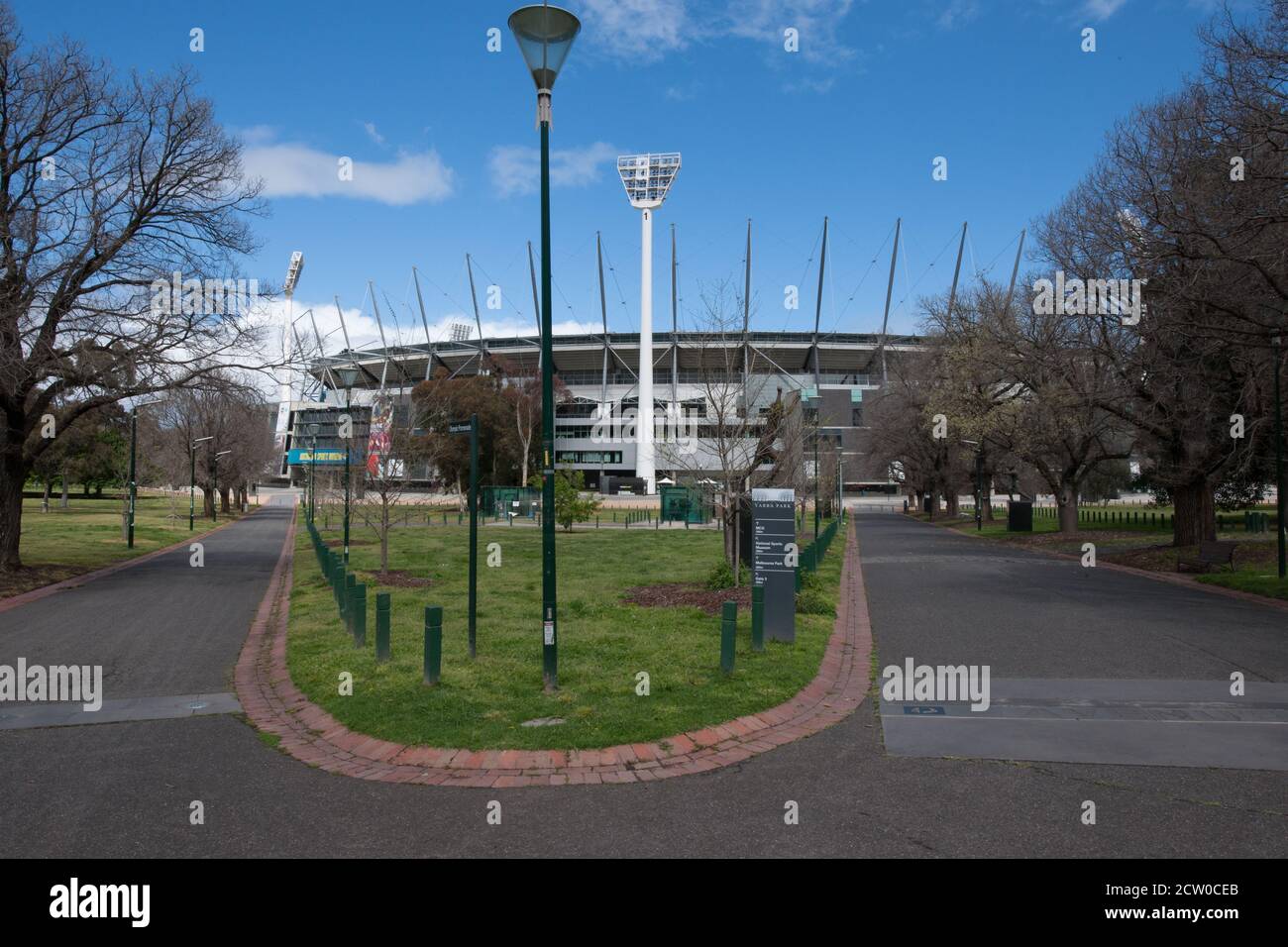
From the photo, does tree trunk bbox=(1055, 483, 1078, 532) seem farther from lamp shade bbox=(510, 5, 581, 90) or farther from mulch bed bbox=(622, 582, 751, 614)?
lamp shade bbox=(510, 5, 581, 90)

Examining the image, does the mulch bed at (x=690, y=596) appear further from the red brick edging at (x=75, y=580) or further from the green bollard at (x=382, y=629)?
the red brick edging at (x=75, y=580)

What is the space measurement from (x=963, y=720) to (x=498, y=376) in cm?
7243

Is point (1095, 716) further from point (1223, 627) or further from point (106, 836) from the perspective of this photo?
point (106, 836)

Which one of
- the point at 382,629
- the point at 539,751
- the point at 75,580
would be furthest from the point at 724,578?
the point at 75,580

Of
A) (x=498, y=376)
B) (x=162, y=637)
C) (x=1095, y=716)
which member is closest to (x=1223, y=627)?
(x=1095, y=716)

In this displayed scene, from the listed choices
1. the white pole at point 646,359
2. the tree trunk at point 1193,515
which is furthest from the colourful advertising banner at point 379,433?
the white pole at point 646,359

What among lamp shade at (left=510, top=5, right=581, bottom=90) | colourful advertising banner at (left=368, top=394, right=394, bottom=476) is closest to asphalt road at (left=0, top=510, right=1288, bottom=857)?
lamp shade at (left=510, top=5, right=581, bottom=90)

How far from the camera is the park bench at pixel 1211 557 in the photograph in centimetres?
1916

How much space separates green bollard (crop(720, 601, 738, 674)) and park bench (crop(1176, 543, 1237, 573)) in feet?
51.7

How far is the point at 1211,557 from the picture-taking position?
19172 millimetres

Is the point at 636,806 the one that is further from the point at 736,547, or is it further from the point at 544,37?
the point at 736,547

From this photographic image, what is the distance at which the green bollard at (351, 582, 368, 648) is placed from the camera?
1047cm

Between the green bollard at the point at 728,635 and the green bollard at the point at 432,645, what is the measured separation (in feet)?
9.17

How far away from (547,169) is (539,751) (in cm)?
526
